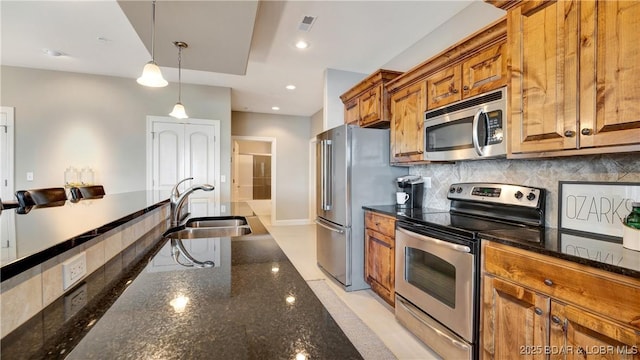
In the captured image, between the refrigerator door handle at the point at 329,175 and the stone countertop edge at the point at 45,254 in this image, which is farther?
the refrigerator door handle at the point at 329,175

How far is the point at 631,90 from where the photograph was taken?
1153 mm

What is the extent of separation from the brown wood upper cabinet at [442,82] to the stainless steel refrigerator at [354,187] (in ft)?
0.70

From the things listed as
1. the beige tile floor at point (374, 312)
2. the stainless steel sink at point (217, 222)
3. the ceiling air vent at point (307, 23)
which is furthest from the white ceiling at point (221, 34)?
the beige tile floor at point (374, 312)

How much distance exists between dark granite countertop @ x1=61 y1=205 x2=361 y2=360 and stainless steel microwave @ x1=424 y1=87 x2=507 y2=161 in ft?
5.27

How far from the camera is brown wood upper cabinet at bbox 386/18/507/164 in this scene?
1.78 meters

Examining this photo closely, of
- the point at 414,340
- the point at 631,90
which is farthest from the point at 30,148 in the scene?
the point at 631,90

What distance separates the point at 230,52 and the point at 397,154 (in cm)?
214

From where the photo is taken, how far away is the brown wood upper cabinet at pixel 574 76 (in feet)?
3.83

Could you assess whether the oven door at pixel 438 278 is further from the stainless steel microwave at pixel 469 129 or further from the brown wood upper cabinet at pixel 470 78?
the brown wood upper cabinet at pixel 470 78

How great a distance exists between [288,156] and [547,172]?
5.50 m

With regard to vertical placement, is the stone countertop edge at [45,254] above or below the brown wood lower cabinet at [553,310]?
above

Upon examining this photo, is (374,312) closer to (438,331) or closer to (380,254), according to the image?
(380,254)

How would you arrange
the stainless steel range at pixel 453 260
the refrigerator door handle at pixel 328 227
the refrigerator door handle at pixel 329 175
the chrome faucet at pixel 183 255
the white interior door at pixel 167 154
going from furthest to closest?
the white interior door at pixel 167 154
the refrigerator door handle at pixel 329 175
the refrigerator door handle at pixel 328 227
the stainless steel range at pixel 453 260
the chrome faucet at pixel 183 255

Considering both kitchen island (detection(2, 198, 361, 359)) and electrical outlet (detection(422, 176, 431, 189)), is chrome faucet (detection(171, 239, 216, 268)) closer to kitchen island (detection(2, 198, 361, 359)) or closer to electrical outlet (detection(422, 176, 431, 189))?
kitchen island (detection(2, 198, 361, 359))
